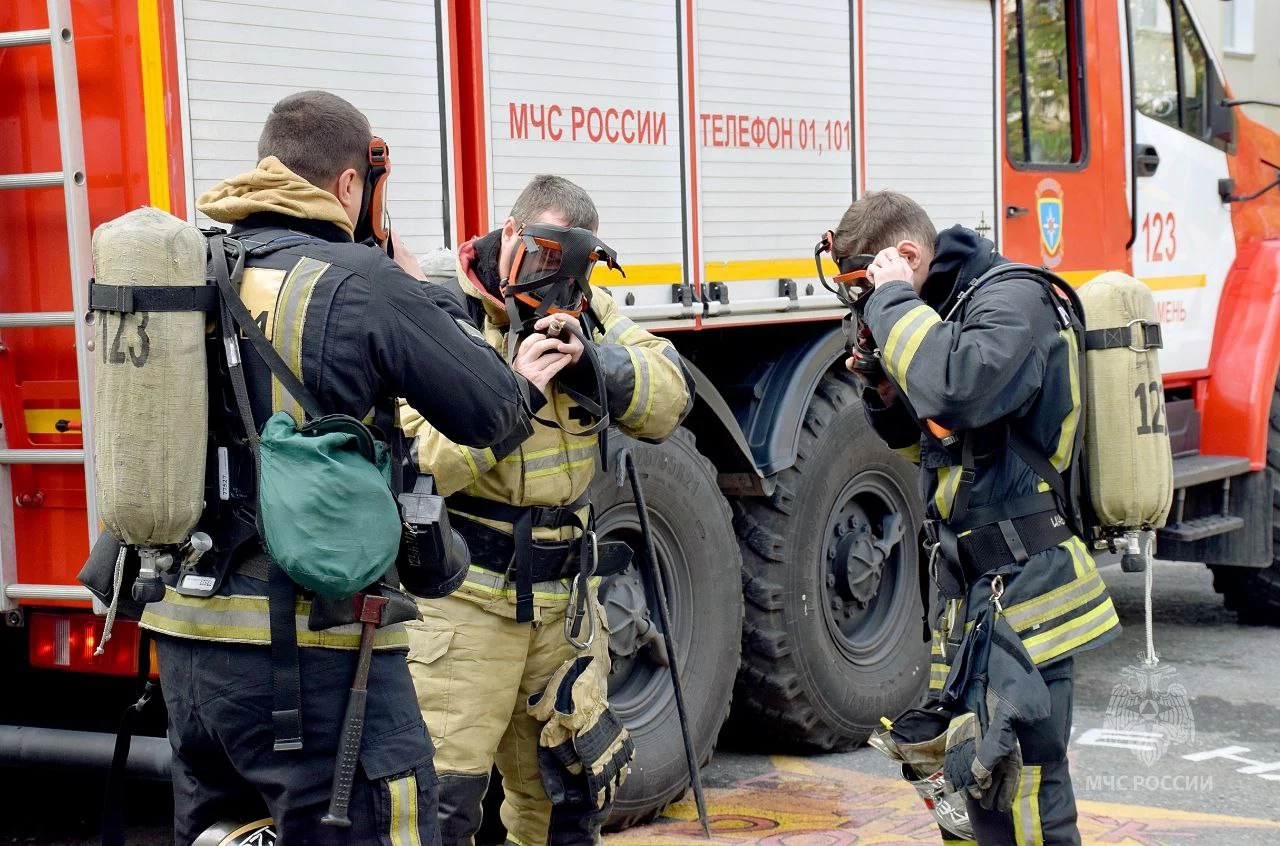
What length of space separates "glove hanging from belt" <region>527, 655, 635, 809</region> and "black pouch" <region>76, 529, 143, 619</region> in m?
1.06

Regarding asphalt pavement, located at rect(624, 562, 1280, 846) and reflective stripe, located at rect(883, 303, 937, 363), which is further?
asphalt pavement, located at rect(624, 562, 1280, 846)

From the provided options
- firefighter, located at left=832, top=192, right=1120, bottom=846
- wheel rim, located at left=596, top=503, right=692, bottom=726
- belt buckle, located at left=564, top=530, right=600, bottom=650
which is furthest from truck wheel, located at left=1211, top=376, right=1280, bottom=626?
belt buckle, located at left=564, top=530, right=600, bottom=650

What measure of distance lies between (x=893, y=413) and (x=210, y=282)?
1.78 meters

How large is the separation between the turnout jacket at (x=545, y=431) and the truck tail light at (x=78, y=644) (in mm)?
1041

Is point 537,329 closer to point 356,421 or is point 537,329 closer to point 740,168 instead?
point 356,421

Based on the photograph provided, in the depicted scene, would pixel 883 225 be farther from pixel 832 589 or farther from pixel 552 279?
pixel 832 589

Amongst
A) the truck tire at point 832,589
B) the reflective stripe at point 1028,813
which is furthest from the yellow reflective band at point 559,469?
the truck tire at point 832,589

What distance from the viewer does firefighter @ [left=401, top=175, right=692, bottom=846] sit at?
3.43 m

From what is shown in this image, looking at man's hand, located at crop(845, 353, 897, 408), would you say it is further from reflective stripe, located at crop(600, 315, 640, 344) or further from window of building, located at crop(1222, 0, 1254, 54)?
window of building, located at crop(1222, 0, 1254, 54)

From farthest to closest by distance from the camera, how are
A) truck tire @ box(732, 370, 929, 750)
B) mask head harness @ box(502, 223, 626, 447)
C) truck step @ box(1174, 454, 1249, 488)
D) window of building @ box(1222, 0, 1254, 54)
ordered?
window of building @ box(1222, 0, 1254, 54) → truck step @ box(1174, 454, 1249, 488) → truck tire @ box(732, 370, 929, 750) → mask head harness @ box(502, 223, 626, 447)

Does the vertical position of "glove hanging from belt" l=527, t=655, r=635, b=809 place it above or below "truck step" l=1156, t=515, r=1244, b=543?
above

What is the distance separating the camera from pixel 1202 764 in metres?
5.51

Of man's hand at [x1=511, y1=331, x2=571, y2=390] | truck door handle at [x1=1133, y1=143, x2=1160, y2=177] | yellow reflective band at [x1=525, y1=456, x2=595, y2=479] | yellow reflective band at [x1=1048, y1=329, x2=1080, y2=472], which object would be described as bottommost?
yellow reflective band at [x1=525, y1=456, x2=595, y2=479]

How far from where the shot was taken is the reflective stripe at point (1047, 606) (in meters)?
3.41
